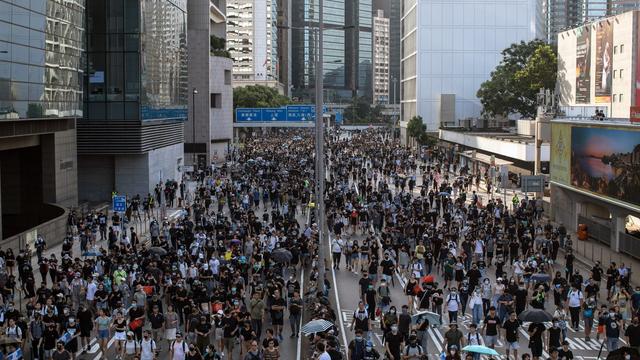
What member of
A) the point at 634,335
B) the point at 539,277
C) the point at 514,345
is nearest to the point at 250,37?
the point at 539,277

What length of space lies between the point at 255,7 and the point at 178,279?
176 m

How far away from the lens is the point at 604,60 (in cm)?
6494

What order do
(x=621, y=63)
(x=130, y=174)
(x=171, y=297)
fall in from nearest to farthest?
(x=171, y=297)
(x=130, y=174)
(x=621, y=63)

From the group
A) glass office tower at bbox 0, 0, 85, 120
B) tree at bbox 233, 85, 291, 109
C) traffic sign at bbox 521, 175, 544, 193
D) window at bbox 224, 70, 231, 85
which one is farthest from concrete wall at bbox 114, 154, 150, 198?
tree at bbox 233, 85, 291, 109

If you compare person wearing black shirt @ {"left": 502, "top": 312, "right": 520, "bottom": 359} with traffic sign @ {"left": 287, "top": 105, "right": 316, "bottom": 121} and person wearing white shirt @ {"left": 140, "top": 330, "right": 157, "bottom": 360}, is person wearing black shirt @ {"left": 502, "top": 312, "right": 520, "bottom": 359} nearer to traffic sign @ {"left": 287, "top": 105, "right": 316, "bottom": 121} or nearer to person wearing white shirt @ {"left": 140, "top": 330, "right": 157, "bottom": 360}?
person wearing white shirt @ {"left": 140, "top": 330, "right": 157, "bottom": 360}

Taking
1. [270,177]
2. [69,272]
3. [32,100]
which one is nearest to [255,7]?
[270,177]

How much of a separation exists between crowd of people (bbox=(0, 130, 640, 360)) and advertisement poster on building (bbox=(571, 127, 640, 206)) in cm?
255

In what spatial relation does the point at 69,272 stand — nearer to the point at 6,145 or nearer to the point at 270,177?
the point at 6,145

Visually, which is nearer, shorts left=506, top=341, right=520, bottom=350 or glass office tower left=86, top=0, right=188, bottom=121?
shorts left=506, top=341, right=520, bottom=350

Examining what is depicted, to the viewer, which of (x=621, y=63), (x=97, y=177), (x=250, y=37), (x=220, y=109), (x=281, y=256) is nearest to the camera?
(x=281, y=256)

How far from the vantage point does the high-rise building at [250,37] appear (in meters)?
191

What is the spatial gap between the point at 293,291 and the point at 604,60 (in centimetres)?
5054

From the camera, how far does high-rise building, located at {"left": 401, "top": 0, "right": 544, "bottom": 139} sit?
10344cm

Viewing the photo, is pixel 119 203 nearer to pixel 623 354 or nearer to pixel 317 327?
pixel 317 327
